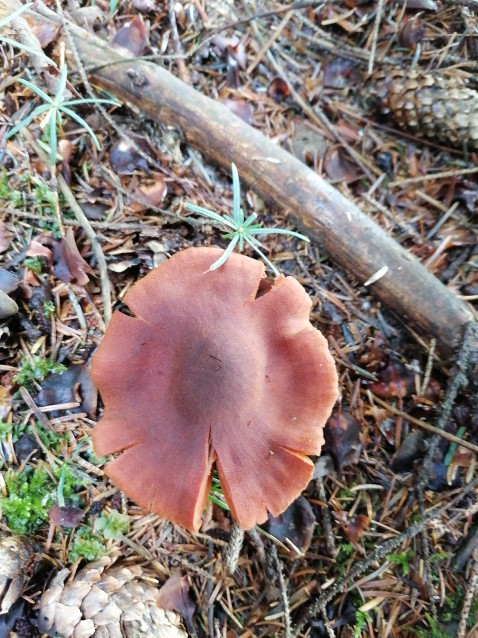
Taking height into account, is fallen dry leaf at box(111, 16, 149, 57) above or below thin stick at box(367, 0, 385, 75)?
below

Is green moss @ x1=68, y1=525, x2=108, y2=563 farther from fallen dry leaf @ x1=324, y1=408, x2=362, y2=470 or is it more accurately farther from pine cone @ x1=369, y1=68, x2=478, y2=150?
pine cone @ x1=369, y1=68, x2=478, y2=150

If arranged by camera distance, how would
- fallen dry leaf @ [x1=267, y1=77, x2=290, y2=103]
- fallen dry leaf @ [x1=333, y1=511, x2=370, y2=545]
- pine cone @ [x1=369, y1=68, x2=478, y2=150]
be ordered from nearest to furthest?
fallen dry leaf @ [x1=333, y1=511, x2=370, y2=545], pine cone @ [x1=369, y1=68, x2=478, y2=150], fallen dry leaf @ [x1=267, y1=77, x2=290, y2=103]

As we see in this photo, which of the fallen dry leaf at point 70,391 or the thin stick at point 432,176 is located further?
the thin stick at point 432,176

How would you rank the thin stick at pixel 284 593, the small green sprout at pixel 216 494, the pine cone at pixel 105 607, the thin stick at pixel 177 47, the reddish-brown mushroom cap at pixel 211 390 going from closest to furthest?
the reddish-brown mushroom cap at pixel 211 390 < the pine cone at pixel 105 607 < the thin stick at pixel 284 593 < the small green sprout at pixel 216 494 < the thin stick at pixel 177 47

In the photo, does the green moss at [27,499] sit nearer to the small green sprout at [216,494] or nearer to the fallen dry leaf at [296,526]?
the small green sprout at [216,494]

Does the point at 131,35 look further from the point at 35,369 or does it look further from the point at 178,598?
the point at 178,598

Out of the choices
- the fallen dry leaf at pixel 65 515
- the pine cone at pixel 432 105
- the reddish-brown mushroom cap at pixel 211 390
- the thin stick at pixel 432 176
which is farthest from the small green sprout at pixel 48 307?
the pine cone at pixel 432 105

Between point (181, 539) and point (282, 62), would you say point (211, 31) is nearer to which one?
point (282, 62)

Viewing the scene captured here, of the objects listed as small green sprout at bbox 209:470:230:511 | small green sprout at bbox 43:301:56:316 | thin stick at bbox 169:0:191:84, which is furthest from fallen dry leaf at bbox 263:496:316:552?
thin stick at bbox 169:0:191:84
